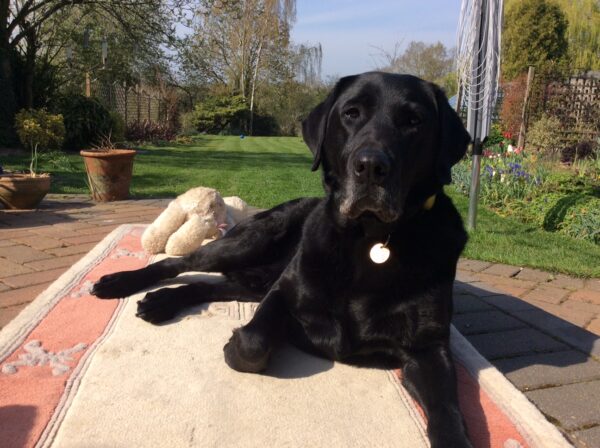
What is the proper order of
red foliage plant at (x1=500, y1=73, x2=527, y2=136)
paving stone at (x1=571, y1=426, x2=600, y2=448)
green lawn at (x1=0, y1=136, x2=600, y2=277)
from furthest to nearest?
red foliage plant at (x1=500, y1=73, x2=527, y2=136) < green lawn at (x1=0, y1=136, x2=600, y2=277) < paving stone at (x1=571, y1=426, x2=600, y2=448)

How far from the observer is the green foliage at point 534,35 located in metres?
16.1

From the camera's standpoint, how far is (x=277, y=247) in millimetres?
2713

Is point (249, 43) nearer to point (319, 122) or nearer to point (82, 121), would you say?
point (82, 121)

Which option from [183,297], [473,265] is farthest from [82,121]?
[183,297]

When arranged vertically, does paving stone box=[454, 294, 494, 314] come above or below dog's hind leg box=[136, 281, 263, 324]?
below

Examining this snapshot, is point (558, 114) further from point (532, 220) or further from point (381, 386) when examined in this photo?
point (381, 386)

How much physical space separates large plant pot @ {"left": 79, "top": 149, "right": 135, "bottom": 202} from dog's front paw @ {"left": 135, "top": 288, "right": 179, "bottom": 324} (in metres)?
3.44

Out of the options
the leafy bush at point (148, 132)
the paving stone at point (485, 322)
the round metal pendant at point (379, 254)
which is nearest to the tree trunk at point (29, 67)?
the leafy bush at point (148, 132)

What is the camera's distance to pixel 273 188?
734cm

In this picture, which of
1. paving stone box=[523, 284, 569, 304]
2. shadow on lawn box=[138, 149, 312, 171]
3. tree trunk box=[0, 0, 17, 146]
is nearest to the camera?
paving stone box=[523, 284, 569, 304]

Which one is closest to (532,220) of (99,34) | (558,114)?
(558,114)

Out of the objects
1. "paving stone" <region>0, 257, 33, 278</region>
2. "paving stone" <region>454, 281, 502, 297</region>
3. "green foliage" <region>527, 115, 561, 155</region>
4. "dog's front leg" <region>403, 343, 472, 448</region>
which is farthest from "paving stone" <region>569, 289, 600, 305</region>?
"green foliage" <region>527, 115, 561, 155</region>

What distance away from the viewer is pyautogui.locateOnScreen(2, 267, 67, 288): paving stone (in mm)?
2852

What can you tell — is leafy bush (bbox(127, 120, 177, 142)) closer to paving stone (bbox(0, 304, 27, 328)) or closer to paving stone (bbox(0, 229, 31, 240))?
paving stone (bbox(0, 229, 31, 240))
